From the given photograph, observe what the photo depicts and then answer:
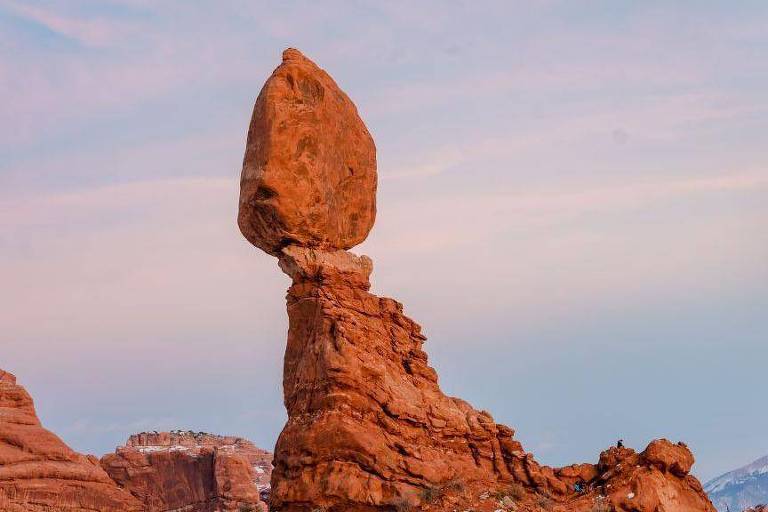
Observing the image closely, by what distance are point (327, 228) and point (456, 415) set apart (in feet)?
23.4

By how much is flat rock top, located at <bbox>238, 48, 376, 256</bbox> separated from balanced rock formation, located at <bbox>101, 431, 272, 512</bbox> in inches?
1499

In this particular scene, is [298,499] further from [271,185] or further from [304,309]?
[271,185]

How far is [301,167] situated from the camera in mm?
45031

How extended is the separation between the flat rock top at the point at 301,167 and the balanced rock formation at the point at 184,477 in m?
38.1

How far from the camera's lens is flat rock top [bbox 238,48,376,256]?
44.5 m

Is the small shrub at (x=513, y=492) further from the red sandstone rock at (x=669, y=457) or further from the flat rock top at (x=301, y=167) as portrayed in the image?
the flat rock top at (x=301, y=167)

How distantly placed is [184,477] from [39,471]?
18660 millimetres

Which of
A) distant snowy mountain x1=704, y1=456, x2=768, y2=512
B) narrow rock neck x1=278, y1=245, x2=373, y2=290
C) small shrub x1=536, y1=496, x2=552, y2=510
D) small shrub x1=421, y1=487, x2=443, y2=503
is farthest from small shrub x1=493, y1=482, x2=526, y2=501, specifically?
distant snowy mountain x1=704, y1=456, x2=768, y2=512

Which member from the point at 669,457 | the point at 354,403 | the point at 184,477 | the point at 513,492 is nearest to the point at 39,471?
the point at 184,477

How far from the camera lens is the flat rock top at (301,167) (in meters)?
44.5

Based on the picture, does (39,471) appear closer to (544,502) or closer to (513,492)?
(513,492)

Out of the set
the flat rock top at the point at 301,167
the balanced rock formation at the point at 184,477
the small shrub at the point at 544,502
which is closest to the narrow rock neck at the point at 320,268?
the flat rock top at the point at 301,167

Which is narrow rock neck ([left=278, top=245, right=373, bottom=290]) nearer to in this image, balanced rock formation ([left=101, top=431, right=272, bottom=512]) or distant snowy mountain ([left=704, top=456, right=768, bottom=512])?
balanced rock formation ([left=101, top=431, right=272, bottom=512])

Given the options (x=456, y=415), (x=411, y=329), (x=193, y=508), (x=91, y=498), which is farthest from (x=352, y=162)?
(x=193, y=508)
